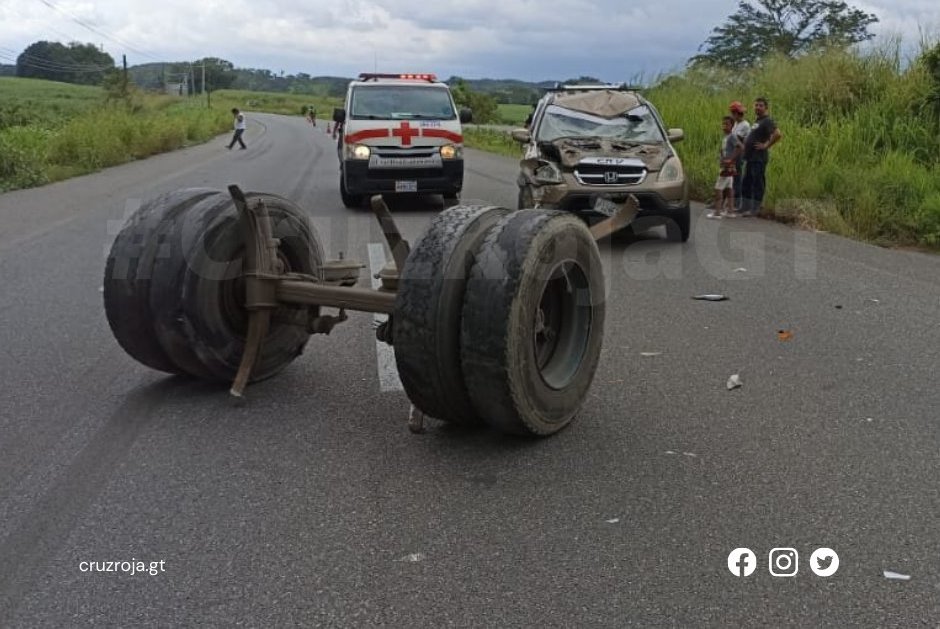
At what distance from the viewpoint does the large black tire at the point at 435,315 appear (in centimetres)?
390

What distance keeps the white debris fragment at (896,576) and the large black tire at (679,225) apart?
8.20 metres

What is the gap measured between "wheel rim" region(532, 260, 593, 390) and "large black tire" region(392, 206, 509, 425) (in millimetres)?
656

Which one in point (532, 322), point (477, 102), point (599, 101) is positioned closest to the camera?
point (532, 322)

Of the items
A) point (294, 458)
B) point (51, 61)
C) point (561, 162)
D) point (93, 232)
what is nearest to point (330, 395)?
point (294, 458)

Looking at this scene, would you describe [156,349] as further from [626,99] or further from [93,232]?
[626,99]

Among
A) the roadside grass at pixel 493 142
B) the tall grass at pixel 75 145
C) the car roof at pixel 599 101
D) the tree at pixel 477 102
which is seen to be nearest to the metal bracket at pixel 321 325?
the car roof at pixel 599 101

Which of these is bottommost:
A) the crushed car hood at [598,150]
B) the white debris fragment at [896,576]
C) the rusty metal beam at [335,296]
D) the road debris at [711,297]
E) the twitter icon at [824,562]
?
the road debris at [711,297]

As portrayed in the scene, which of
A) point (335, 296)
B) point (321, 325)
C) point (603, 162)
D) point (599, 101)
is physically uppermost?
point (599, 101)

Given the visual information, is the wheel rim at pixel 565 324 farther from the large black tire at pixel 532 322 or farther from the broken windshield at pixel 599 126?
the broken windshield at pixel 599 126

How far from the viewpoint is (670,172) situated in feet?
36.2

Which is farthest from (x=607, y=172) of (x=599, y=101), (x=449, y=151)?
(x=449, y=151)

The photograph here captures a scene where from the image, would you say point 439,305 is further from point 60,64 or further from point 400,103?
point 60,64

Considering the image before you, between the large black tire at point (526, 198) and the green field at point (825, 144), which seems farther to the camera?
the green field at point (825, 144)

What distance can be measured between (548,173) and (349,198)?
5.17 meters
